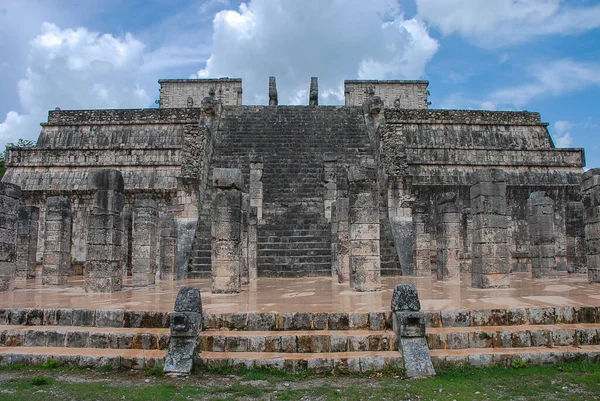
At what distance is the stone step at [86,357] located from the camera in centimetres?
701

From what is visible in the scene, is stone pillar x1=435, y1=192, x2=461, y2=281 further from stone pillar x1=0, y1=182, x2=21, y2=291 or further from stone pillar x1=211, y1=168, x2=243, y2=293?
stone pillar x1=0, y1=182, x2=21, y2=291

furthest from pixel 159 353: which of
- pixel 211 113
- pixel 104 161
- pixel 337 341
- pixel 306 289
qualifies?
pixel 104 161

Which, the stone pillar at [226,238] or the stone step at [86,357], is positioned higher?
the stone pillar at [226,238]

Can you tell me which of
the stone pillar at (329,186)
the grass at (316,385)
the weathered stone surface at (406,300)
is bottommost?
the grass at (316,385)

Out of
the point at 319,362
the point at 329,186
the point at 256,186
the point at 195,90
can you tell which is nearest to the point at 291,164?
the point at 256,186

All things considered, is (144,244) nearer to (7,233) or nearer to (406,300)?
(7,233)

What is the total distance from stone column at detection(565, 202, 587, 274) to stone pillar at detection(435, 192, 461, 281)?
5687 mm

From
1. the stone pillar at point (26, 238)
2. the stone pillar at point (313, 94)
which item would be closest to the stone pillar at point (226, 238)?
the stone pillar at point (26, 238)

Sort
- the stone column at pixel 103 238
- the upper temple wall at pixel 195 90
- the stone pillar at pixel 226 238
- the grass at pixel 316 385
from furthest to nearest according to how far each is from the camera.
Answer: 1. the upper temple wall at pixel 195 90
2. the stone column at pixel 103 238
3. the stone pillar at pixel 226 238
4. the grass at pixel 316 385

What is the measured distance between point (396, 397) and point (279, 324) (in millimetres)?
2484

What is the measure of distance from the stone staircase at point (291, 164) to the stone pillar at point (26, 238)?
5.79 meters

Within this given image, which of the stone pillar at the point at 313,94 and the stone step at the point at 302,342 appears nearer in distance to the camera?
the stone step at the point at 302,342

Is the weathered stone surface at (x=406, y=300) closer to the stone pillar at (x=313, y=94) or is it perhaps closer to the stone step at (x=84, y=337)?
the stone step at (x=84, y=337)

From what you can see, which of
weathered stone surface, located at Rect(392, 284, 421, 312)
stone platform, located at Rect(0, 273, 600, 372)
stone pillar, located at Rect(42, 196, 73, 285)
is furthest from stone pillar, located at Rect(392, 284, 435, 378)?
stone pillar, located at Rect(42, 196, 73, 285)
